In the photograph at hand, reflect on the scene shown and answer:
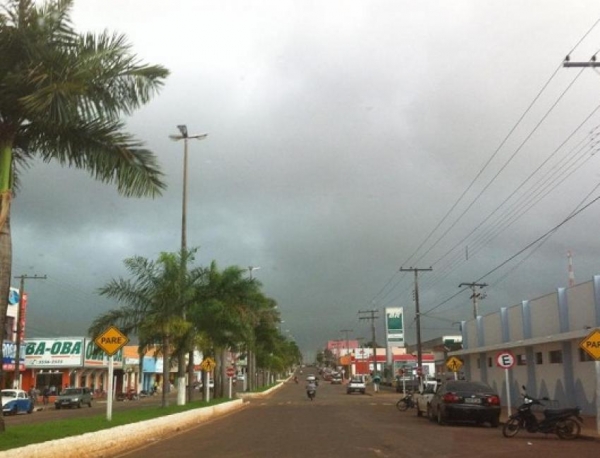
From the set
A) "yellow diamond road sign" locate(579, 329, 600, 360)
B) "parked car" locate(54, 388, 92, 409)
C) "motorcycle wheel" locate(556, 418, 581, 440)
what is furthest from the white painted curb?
"parked car" locate(54, 388, 92, 409)

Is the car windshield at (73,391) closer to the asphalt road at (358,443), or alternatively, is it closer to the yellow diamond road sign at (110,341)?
the asphalt road at (358,443)

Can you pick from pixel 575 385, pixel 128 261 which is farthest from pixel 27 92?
pixel 575 385

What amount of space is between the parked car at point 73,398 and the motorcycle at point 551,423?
3641cm

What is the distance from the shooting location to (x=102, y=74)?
13.8 meters

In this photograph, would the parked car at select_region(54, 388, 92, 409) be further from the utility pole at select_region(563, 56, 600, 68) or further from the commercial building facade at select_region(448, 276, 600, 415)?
the utility pole at select_region(563, 56, 600, 68)

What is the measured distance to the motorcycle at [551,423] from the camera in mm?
18281

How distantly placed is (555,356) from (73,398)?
1284 inches

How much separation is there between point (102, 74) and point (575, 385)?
22.9 meters

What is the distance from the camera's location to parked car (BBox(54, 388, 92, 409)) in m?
47.4

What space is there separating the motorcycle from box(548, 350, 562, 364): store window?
11.6 m

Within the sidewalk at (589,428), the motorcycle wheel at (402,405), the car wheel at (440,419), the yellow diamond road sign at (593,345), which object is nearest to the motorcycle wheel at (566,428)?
the sidewalk at (589,428)

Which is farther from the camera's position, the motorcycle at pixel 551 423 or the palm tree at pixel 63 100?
the motorcycle at pixel 551 423

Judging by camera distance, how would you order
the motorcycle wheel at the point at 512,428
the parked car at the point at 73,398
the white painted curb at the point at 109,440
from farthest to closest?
the parked car at the point at 73,398
the motorcycle wheel at the point at 512,428
the white painted curb at the point at 109,440

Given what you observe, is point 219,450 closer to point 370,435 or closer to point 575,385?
point 370,435
